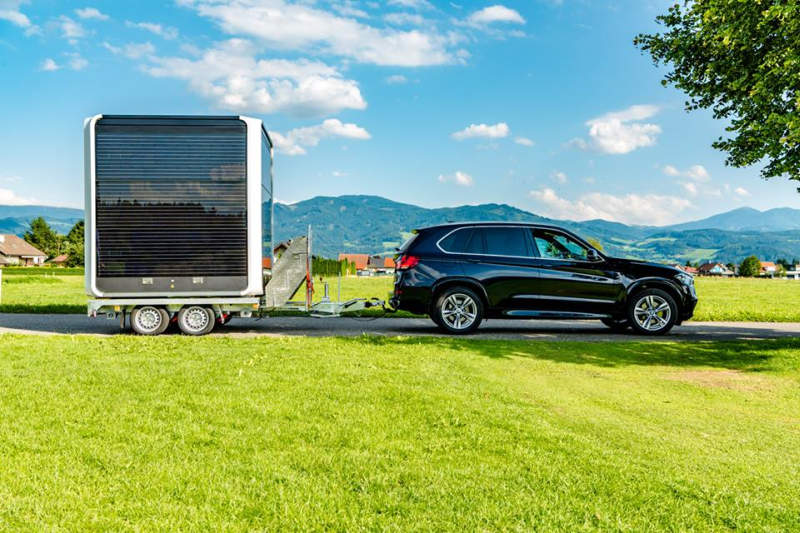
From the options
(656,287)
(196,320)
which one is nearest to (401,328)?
(196,320)

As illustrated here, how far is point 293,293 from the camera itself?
40.4 ft

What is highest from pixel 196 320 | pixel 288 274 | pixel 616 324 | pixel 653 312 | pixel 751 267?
pixel 751 267

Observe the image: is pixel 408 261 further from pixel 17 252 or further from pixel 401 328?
pixel 17 252

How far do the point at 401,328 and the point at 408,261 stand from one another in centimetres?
199

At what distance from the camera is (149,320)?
38.1 feet

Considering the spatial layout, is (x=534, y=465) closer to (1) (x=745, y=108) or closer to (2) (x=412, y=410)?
(2) (x=412, y=410)

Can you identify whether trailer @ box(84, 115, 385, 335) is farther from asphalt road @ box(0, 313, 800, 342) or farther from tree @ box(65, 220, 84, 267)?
tree @ box(65, 220, 84, 267)

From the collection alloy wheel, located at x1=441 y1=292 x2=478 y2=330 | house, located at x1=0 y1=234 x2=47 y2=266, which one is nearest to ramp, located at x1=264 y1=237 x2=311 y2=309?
alloy wheel, located at x1=441 y1=292 x2=478 y2=330

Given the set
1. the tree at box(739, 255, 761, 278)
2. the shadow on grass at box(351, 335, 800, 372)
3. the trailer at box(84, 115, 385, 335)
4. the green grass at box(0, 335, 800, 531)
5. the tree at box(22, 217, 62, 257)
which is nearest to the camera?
the green grass at box(0, 335, 800, 531)

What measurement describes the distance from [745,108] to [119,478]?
517 inches

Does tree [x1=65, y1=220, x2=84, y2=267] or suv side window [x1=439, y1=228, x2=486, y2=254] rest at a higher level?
tree [x1=65, y1=220, x2=84, y2=267]

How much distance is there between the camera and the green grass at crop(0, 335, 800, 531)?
365cm

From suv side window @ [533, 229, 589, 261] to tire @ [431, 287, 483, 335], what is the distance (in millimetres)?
1679

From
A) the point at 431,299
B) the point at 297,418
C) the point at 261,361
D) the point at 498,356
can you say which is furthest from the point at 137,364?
the point at 431,299
